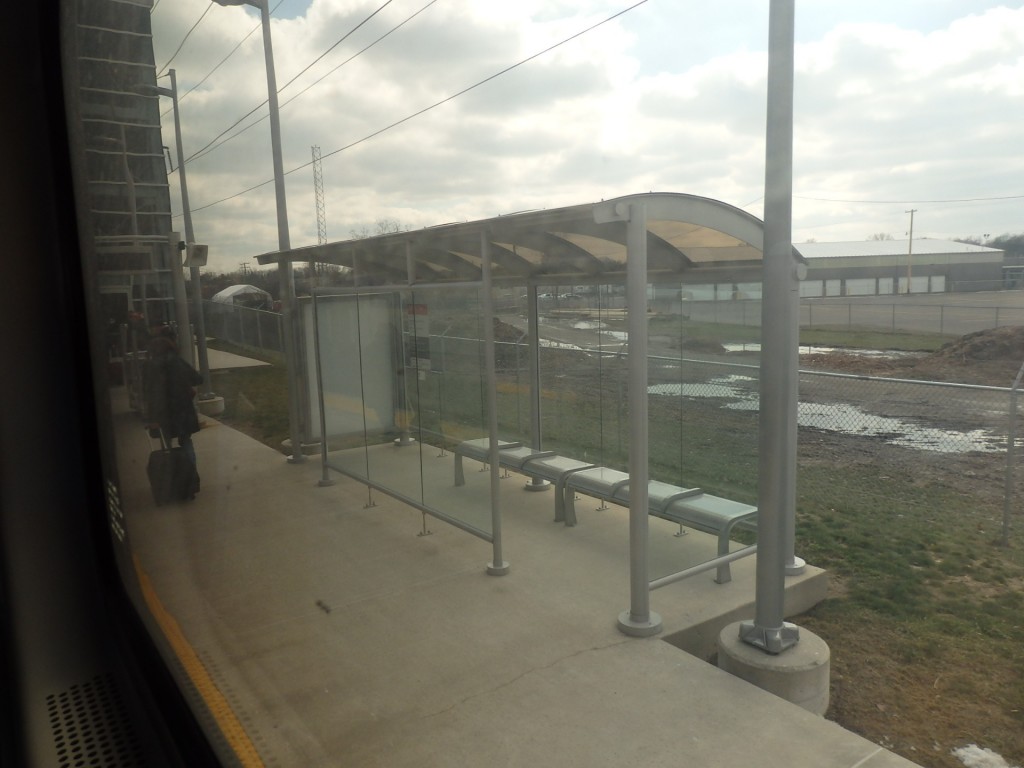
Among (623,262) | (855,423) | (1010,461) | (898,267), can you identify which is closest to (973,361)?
(1010,461)

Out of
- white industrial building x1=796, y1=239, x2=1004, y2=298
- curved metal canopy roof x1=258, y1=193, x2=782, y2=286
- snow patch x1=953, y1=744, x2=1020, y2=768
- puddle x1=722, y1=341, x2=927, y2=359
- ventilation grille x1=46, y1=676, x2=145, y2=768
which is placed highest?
curved metal canopy roof x1=258, y1=193, x2=782, y2=286

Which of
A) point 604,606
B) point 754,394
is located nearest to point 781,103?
point 754,394

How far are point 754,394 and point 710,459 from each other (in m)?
0.49

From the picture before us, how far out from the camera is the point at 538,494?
19.4 ft

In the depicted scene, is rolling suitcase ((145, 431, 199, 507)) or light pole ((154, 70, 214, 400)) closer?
light pole ((154, 70, 214, 400))

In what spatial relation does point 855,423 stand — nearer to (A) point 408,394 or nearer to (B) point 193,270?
(A) point 408,394

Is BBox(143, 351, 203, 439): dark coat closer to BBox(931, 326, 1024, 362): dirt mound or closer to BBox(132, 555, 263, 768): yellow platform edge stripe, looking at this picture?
BBox(132, 555, 263, 768): yellow platform edge stripe

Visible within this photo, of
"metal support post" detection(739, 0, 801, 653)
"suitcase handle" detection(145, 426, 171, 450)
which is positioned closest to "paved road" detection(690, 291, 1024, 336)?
"metal support post" detection(739, 0, 801, 653)

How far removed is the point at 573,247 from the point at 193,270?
2.47 meters

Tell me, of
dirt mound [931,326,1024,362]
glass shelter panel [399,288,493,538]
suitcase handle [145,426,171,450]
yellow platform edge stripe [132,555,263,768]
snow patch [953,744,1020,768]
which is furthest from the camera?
dirt mound [931,326,1024,362]

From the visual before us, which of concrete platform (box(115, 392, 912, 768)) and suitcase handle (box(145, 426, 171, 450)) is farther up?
suitcase handle (box(145, 426, 171, 450))

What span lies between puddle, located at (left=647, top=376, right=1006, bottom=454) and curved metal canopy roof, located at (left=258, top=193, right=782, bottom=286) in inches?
25.5

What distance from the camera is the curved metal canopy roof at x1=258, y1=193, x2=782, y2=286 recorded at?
3.50 m

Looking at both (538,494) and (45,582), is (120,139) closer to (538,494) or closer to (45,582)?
(45,582)
